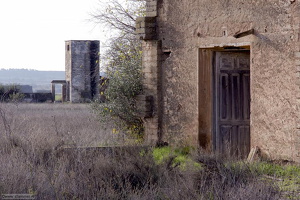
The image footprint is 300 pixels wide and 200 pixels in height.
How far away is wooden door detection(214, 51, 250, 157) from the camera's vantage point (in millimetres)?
9695

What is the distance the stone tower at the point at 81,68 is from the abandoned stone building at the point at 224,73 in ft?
73.6

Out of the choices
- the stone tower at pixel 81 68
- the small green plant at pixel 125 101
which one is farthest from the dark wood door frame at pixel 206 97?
the stone tower at pixel 81 68

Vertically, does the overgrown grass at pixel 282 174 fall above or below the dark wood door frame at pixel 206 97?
below

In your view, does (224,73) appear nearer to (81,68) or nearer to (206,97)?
(206,97)

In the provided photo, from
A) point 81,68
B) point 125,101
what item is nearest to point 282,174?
point 125,101

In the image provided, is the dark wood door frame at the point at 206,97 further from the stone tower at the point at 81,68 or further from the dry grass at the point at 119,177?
the stone tower at the point at 81,68

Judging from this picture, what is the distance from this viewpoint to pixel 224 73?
9.70m

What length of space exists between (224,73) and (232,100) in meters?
0.51

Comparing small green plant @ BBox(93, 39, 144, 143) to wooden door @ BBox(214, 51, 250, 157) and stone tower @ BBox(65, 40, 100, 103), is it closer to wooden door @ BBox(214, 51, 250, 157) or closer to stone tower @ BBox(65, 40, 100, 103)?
wooden door @ BBox(214, 51, 250, 157)

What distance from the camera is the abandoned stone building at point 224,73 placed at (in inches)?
320

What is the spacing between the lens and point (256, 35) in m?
8.54

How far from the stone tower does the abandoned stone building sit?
2242 cm

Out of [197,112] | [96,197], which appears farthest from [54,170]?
[197,112]

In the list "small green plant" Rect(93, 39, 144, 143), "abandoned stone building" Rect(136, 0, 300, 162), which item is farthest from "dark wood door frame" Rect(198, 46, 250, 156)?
"small green plant" Rect(93, 39, 144, 143)
